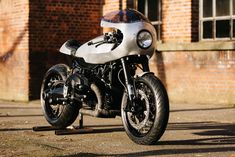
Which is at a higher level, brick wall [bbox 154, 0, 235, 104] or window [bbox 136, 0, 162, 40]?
window [bbox 136, 0, 162, 40]

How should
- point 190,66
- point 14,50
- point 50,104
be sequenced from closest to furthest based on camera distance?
point 50,104 < point 190,66 < point 14,50

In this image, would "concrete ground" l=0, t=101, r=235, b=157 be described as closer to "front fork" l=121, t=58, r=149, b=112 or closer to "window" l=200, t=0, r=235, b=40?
"front fork" l=121, t=58, r=149, b=112

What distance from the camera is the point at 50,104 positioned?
25.8ft

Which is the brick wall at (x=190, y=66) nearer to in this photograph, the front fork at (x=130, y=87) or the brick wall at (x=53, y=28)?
the brick wall at (x=53, y=28)

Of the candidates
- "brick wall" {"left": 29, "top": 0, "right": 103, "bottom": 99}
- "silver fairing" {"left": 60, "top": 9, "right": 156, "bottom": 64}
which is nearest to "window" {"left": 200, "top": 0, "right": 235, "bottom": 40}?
"brick wall" {"left": 29, "top": 0, "right": 103, "bottom": 99}

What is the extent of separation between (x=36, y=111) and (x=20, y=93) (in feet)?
9.95

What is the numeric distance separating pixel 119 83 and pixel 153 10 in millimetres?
7181

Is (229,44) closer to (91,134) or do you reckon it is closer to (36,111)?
(36,111)

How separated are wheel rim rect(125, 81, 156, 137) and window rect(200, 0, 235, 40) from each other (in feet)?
19.4

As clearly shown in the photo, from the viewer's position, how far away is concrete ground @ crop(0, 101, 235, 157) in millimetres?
5770

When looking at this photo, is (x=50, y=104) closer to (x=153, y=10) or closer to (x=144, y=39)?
(x=144, y=39)

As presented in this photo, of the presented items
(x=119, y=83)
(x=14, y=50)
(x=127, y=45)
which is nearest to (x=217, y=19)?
(x=14, y=50)

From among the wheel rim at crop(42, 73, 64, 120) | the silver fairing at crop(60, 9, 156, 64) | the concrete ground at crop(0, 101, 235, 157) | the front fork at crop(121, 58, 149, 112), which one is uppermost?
the silver fairing at crop(60, 9, 156, 64)

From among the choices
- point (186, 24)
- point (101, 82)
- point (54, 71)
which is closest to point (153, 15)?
point (186, 24)
